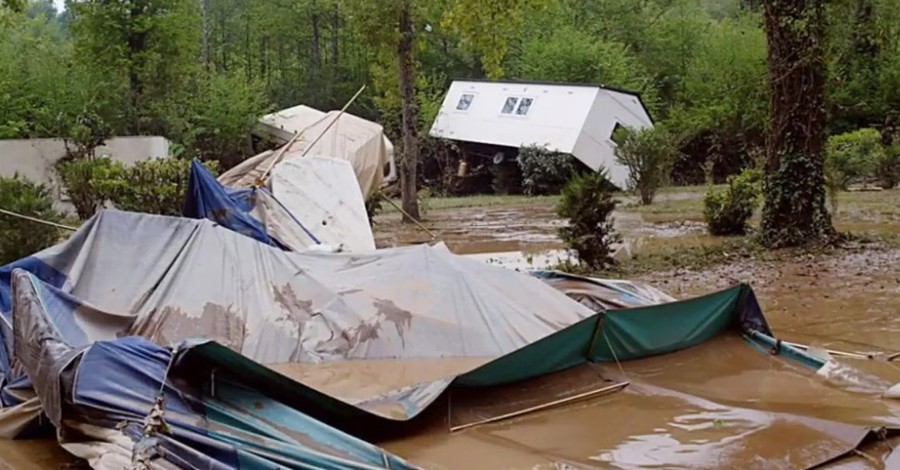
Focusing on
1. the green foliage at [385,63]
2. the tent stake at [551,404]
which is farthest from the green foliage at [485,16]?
the tent stake at [551,404]

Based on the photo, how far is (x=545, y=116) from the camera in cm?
2675

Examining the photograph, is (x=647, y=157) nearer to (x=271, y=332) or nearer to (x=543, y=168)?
(x=543, y=168)

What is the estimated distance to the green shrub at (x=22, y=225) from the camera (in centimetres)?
1005

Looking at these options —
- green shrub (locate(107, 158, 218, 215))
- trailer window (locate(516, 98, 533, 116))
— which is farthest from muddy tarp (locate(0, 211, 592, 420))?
trailer window (locate(516, 98, 533, 116))

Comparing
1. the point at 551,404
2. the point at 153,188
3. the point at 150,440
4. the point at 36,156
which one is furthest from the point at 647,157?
the point at 150,440

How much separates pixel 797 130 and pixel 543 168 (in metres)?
14.5

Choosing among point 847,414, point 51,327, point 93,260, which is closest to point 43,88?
point 93,260

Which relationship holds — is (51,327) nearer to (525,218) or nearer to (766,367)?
(766,367)

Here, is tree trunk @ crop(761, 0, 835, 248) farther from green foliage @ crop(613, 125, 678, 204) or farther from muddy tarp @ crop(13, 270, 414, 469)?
muddy tarp @ crop(13, 270, 414, 469)

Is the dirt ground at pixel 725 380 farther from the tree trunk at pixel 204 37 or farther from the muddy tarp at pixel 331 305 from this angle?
the tree trunk at pixel 204 37

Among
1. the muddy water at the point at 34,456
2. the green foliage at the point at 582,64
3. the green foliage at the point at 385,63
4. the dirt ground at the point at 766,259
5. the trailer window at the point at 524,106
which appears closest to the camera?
the muddy water at the point at 34,456

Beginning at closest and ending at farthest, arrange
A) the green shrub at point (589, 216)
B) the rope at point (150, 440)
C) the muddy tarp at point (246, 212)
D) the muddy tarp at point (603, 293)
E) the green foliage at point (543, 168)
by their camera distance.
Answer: the rope at point (150, 440) → the muddy tarp at point (603, 293) → the muddy tarp at point (246, 212) → the green shrub at point (589, 216) → the green foliage at point (543, 168)

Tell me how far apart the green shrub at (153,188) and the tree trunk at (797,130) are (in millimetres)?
8222

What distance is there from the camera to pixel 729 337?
6.79 m
